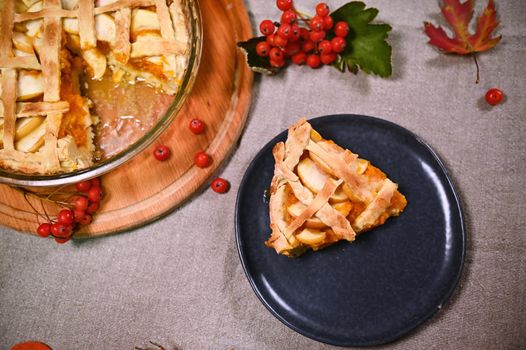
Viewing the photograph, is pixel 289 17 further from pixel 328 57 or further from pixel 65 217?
pixel 65 217

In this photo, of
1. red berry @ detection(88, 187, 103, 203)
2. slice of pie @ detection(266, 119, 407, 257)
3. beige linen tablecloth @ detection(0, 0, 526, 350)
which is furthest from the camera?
red berry @ detection(88, 187, 103, 203)

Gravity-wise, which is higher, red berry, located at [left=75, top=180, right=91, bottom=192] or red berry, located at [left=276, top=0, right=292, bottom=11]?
red berry, located at [left=276, top=0, right=292, bottom=11]

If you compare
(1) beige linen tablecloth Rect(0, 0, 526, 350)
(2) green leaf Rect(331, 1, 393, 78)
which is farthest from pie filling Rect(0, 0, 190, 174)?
(2) green leaf Rect(331, 1, 393, 78)

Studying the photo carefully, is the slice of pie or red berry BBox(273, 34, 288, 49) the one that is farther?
red berry BBox(273, 34, 288, 49)

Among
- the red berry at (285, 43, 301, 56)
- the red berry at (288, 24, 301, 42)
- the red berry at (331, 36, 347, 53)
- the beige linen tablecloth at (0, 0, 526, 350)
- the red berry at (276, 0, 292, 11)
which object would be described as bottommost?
the beige linen tablecloth at (0, 0, 526, 350)

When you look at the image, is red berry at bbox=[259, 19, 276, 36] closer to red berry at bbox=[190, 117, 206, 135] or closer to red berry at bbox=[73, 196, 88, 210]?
red berry at bbox=[190, 117, 206, 135]

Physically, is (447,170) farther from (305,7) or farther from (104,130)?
(104,130)

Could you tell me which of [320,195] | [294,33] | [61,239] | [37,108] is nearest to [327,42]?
[294,33]
